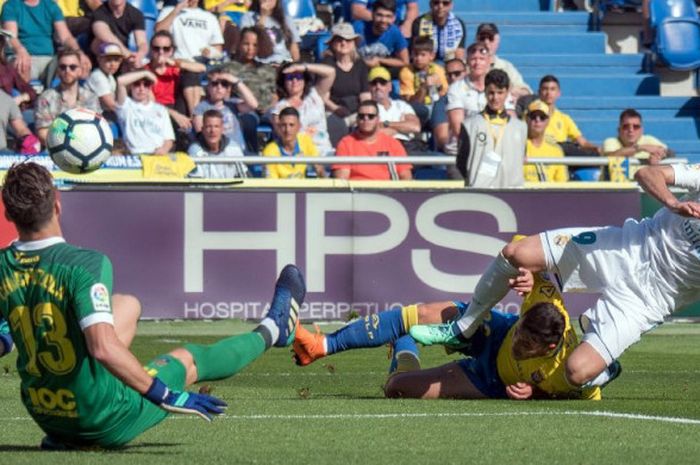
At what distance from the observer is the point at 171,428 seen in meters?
8.26

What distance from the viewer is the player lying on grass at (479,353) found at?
943cm

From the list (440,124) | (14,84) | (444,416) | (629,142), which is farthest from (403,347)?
(629,142)

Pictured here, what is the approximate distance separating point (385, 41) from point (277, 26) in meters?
1.47

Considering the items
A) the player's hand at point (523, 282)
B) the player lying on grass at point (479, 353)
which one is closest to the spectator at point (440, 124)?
the player lying on grass at point (479, 353)

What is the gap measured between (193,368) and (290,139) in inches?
434

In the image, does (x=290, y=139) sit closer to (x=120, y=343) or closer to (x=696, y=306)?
(x=696, y=306)

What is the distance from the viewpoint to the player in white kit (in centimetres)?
955

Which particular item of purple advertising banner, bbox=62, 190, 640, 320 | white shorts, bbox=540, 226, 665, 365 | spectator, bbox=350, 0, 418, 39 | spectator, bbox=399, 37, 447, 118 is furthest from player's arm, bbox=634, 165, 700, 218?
spectator, bbox=350, 0, 418, 39

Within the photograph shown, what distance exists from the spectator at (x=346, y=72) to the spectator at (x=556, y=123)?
224cm

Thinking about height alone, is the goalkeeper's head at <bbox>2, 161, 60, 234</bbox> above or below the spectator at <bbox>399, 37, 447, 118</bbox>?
above

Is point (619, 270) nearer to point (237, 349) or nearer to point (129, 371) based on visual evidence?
point (237, 349)

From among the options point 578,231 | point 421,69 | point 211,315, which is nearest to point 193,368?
point 578,231

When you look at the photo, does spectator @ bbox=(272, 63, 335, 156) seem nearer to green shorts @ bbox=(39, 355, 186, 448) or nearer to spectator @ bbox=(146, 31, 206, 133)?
spectator @ bbox=(146, 31, 206, 133)

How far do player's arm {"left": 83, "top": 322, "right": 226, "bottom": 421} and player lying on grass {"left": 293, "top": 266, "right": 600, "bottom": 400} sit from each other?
124 inches
